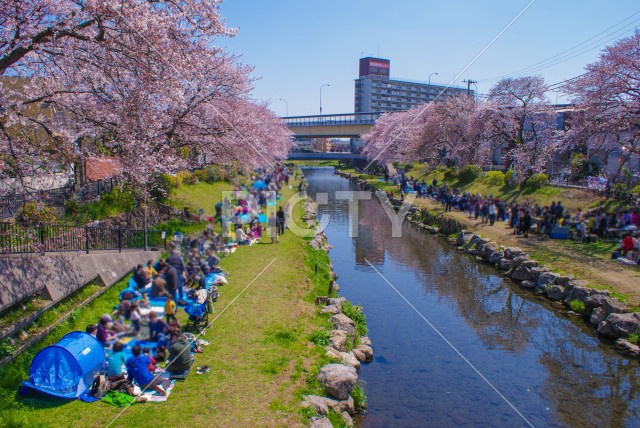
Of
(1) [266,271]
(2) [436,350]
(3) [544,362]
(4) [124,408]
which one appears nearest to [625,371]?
(3) [544,362]

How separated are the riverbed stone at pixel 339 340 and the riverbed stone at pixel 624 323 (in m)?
9.01

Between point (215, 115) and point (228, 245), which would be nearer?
point (228, 245)

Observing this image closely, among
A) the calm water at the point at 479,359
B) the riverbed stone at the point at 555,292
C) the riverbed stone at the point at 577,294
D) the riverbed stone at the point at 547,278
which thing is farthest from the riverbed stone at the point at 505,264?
the riverbed stone at the point at 577,294

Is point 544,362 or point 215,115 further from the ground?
point 215,115

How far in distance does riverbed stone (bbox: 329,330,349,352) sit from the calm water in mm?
1000

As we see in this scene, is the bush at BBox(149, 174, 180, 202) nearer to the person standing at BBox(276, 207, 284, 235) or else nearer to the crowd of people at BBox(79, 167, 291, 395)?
the crowd of people at BBox(79, 167, 291, 395)

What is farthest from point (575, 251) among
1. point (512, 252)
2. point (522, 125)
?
point (522, 125)

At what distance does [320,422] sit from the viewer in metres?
8.45

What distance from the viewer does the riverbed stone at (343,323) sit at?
13.4 meters

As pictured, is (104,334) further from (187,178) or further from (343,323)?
(187,178)

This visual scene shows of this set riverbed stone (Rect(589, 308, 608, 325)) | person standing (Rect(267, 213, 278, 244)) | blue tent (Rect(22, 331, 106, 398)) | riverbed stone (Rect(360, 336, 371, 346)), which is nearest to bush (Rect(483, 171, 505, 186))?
riverbed stone (Rect(589, 308, 608, 325))

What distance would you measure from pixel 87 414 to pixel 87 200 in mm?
10182

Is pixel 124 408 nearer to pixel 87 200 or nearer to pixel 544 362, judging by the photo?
pixel 87 200

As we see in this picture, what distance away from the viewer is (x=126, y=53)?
32.7 feet
